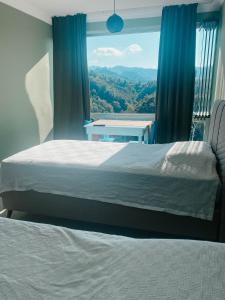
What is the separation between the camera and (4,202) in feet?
7.79

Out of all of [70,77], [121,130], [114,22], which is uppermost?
[114,22]

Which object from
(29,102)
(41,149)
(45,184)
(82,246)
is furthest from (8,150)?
(82,246)

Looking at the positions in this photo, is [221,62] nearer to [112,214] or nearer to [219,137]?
[219,137]

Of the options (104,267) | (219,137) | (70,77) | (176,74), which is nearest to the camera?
(104,267)

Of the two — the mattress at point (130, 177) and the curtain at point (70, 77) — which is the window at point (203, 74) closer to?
the mattress at point (130, 177)

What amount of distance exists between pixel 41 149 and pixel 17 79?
1.44m

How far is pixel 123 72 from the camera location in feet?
14.7

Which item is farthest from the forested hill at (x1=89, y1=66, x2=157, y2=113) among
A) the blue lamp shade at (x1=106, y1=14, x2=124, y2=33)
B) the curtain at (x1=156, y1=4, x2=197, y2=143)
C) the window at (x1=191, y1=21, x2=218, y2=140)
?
the blue lamp shade at (x1=106, y1=14, x2=124, y2=33)

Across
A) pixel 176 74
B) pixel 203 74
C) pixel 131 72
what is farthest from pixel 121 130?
pixel 203 74

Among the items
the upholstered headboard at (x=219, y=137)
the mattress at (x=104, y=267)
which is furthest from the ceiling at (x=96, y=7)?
the mattress at (x=104, y=267)

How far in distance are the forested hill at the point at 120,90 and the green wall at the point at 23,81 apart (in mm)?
827

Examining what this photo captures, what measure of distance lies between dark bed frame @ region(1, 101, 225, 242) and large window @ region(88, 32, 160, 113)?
2093 millimetres

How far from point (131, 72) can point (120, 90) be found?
38cm

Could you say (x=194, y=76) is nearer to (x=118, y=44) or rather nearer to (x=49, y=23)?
(x=118, y=44)
